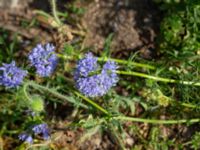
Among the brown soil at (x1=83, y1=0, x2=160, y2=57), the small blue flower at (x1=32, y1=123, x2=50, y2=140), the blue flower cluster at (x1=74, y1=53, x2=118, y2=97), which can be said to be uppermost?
the brown soil at (x1=83, y1=0, x2=160, y2=57)

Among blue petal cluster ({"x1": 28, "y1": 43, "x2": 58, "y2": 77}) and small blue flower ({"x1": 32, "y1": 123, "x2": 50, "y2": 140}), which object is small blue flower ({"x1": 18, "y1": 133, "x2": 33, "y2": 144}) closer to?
small blue flower ({"x1": 32, "y1": 123, "x2": 50, "y2": 140})

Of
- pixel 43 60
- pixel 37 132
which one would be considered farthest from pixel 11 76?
pixel 37 132

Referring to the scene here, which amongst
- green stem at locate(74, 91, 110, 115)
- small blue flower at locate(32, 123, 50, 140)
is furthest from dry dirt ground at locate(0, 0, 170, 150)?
green stem at locate(74, 91, 110, 115)

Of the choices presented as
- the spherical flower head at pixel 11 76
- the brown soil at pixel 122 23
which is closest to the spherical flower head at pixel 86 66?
the spherical flower head at pixel 11 76

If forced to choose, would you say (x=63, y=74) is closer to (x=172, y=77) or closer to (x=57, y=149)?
(x=57, y=149)

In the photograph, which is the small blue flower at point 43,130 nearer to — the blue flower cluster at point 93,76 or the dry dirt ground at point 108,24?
the dry dirt ground at point 108,24

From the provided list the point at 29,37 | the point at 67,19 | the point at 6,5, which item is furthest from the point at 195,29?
the point at 6,5

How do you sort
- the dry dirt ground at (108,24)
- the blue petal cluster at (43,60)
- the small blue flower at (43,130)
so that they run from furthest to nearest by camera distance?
1. the dry dirt ground at (108,24)
2. the small blue flower at (43,130)
3. the blue petal cluster at (43,60)
